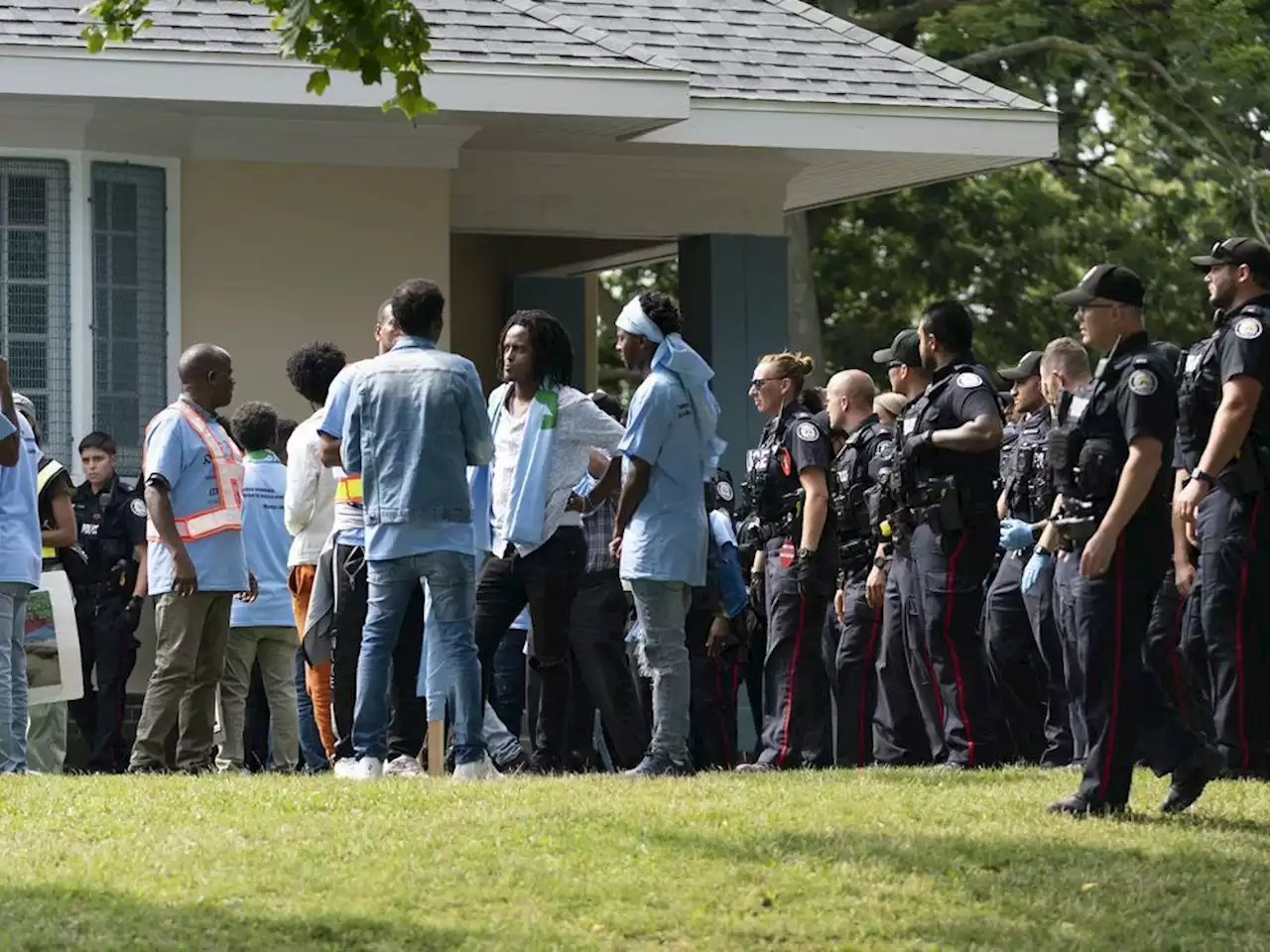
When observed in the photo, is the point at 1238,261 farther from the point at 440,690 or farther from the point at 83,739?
the point at 83,739

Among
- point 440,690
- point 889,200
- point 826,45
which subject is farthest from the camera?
point 889,200

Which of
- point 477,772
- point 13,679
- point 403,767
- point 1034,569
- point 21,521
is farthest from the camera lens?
point 1034,569

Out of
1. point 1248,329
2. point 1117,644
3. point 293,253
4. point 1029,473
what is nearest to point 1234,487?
point 1248,329

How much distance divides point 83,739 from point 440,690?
16.3ft

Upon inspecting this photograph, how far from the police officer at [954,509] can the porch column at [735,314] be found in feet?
17.8

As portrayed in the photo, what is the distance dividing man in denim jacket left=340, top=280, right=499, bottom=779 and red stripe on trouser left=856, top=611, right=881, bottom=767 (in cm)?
285

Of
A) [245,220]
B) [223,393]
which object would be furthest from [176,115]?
[223,393]

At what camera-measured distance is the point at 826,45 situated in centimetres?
1636

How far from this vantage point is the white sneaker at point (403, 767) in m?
10.3

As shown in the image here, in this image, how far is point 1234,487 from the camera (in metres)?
9.22

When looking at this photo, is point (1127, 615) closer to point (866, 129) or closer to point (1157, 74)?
point (866, 129)

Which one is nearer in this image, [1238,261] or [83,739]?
[1238,261]

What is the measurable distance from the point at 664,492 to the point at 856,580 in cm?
228

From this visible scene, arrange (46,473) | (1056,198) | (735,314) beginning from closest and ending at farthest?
(46,473) → (735,314) → (1056,198)
